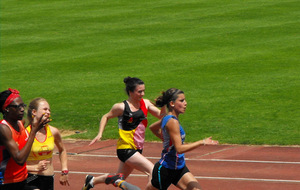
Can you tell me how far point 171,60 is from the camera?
28422mm

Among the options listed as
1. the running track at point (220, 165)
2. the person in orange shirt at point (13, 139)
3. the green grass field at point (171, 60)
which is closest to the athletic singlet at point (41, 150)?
the person in orange shirt at point (13, 139)

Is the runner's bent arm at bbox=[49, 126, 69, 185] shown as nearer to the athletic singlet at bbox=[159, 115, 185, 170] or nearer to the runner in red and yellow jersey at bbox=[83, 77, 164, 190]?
the runner in red and yellow jersey at bbox=[83, 77, 164, 190]

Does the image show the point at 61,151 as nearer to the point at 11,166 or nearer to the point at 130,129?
the point at 130,129

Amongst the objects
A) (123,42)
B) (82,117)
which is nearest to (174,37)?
(123,42)

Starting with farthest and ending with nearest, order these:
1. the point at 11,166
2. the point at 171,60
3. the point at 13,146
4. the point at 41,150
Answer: the point at 171,60
the point at 41,150
the point at 11,166
the point at 13,146

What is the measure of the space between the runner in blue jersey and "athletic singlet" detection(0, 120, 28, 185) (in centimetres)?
220

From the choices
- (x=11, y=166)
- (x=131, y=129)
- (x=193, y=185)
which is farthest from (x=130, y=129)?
(x=11, y=166)

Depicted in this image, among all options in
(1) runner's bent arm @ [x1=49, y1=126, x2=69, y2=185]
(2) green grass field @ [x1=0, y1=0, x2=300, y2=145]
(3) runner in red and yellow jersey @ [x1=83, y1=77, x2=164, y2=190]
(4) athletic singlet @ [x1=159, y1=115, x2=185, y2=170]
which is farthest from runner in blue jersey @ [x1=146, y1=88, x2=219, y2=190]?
(2) green grass field @ [x1=0, y1=0, x2=300, y2=145]

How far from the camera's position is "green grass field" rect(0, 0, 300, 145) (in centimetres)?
2033

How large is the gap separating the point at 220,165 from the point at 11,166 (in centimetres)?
Answer: 756

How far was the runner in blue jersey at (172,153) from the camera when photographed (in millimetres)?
9406

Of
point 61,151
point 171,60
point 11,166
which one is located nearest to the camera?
point 11,166

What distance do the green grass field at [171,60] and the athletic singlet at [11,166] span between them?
33.1ft

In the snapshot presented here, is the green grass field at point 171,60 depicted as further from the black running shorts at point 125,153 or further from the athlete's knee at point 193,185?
the athlete's knee at point 193,185
